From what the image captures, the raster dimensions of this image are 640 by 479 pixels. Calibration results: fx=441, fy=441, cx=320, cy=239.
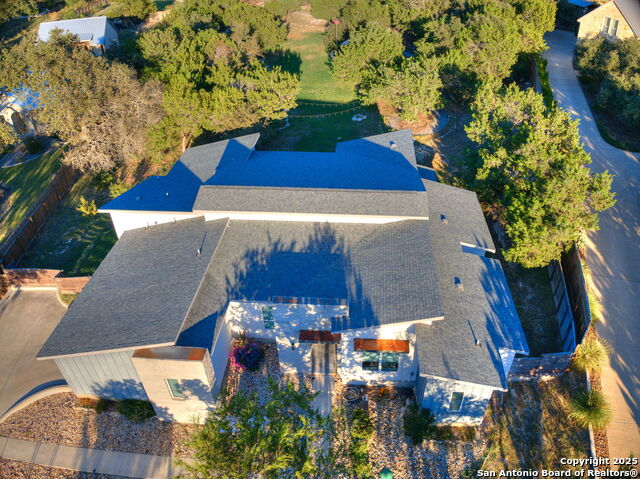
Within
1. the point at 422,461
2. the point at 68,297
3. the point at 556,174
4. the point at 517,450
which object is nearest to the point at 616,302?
the point at 556,174

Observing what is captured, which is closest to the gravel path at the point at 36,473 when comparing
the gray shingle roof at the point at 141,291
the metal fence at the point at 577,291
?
the gray shingle roof at the point at 141,291

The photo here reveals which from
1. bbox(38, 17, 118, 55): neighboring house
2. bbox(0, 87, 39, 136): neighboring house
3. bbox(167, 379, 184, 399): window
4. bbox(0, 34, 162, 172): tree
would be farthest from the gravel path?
bbox(38, 17, 118, 55): neighboring house

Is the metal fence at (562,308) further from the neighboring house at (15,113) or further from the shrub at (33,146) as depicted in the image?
the shrub at (33,146)

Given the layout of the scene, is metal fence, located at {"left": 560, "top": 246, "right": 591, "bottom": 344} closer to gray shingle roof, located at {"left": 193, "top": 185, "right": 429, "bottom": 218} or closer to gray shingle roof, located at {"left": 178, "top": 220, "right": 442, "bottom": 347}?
gray shingle roof, located at {"left": 178, "top": 220, "right": 442, "bottom": 347}

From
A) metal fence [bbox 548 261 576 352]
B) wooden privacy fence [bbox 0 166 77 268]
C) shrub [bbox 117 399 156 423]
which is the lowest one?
metal fence [bbox 548 261 576 352]

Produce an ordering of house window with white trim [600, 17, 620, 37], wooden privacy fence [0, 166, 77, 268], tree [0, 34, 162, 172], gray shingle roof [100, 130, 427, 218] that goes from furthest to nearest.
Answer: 1. house window with white trim [600, 17, 620, 37]
2. tree [0, 34, 162, 172]
3. wooden privacy fence [0, 166, 77, 268]
4. gray shingle roof [100, 130, 427, 218]

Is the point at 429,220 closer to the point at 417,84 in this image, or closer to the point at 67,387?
the point at 417,84

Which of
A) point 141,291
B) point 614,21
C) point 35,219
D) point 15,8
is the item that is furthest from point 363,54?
point 15,8

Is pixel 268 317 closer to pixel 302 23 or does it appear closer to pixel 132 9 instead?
pixel 302 23
